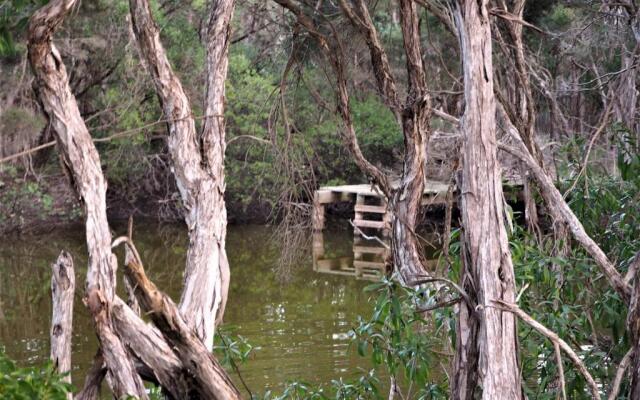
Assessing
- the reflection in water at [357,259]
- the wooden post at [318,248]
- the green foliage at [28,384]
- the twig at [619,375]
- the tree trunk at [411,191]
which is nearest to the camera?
the green foliage at [28,384]

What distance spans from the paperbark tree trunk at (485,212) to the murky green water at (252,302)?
10.8ft

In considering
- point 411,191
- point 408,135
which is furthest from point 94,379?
point 408,135

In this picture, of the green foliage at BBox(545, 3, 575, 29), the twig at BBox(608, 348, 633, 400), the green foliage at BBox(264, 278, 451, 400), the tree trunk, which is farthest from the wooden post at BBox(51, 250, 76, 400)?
the green foliage at BBox(545, 3, 575, 29)

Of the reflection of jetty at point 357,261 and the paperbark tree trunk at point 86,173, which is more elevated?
the paperbark tree trunk at point 86,173

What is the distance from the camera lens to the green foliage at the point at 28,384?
2947 mm

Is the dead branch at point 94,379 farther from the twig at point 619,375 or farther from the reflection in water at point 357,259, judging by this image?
the reflection in water at point 357,259

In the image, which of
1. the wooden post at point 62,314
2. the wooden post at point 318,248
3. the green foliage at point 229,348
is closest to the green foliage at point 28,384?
the wooden post at point 62,314

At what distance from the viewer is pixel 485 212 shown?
4.15 meters

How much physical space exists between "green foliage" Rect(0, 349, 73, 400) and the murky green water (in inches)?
153

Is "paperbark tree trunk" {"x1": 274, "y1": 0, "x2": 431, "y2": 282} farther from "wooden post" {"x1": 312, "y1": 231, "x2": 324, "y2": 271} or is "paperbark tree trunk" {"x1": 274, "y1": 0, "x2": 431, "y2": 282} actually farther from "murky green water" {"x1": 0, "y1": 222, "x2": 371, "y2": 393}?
Result: "wooden post" {"x1": 312, "y1": 231, "x2": 324, "y2": 271}

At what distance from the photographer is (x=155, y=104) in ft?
64.0

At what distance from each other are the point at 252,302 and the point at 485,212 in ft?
32.7

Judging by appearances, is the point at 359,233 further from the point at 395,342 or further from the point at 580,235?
the point at 580,235

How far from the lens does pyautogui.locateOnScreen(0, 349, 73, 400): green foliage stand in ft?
9.67
